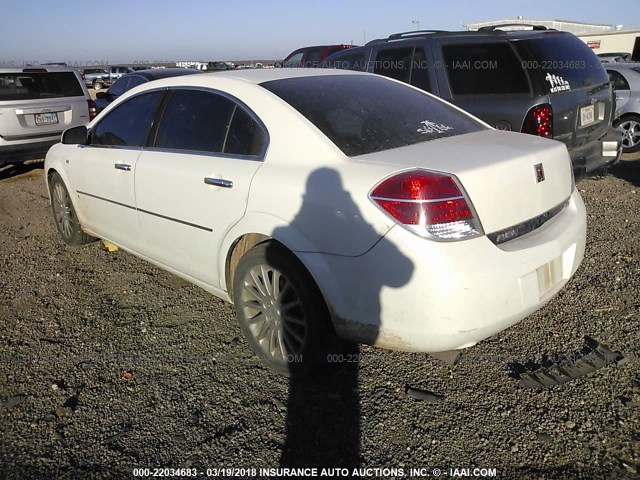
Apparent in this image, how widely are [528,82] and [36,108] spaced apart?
7.14m

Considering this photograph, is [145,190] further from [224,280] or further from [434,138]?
[434,138]

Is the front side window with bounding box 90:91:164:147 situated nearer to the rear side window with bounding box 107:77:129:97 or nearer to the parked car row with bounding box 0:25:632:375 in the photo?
the parked car row with bounding box 0:25:632:375

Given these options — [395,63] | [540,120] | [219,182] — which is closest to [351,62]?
[395,63]

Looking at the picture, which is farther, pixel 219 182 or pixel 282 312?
pixel 219 182

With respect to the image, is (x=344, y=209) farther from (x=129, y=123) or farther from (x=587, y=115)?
(x=587, y=115)

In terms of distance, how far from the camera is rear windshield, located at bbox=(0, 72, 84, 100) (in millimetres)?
8211

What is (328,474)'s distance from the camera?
234cm

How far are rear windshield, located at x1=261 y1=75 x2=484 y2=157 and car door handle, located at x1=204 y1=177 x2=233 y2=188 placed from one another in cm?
56

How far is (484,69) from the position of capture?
5.29 m

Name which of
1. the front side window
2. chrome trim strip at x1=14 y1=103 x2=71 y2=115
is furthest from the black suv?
chrome trim strip at x1=14 y1=103 x2=71 y2=115

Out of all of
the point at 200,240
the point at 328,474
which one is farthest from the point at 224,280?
the point at 328,474

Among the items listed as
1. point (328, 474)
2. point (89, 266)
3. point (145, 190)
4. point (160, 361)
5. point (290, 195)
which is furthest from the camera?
point (89, 266)

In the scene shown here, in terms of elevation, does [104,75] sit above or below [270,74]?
below

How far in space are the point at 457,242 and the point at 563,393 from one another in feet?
3.60
